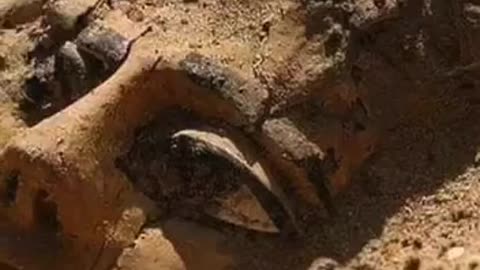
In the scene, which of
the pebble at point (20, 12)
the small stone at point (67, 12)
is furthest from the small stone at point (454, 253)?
the pebble at point (20, 12)

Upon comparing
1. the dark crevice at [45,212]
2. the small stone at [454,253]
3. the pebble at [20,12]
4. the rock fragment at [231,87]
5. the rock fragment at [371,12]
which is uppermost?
the rock fragment at [371,12]

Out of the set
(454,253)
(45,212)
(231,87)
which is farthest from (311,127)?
(45,212)

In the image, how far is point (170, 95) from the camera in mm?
1904

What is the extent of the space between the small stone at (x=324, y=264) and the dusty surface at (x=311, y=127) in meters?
0.01

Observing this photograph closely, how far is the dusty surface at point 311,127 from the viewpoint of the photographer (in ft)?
6.15

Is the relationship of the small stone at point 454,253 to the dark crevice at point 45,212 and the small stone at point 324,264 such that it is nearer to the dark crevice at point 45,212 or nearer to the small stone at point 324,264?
the small stone at point 324,264

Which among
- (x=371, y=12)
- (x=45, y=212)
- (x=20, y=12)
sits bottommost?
(x=45, y=212)

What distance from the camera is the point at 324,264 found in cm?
189

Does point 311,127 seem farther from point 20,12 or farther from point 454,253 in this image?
point 20,12

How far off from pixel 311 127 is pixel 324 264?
0.20 meters

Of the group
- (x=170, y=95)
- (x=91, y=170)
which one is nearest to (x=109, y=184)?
(x=91, y=170)

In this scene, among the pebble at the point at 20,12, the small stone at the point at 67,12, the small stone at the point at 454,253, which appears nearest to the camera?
the small stone at the point at 454,253

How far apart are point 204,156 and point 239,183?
2.5 inches

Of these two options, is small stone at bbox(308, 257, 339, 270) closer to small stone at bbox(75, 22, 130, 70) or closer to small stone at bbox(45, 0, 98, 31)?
small stone at bbox(75, 22, 130, 70)
